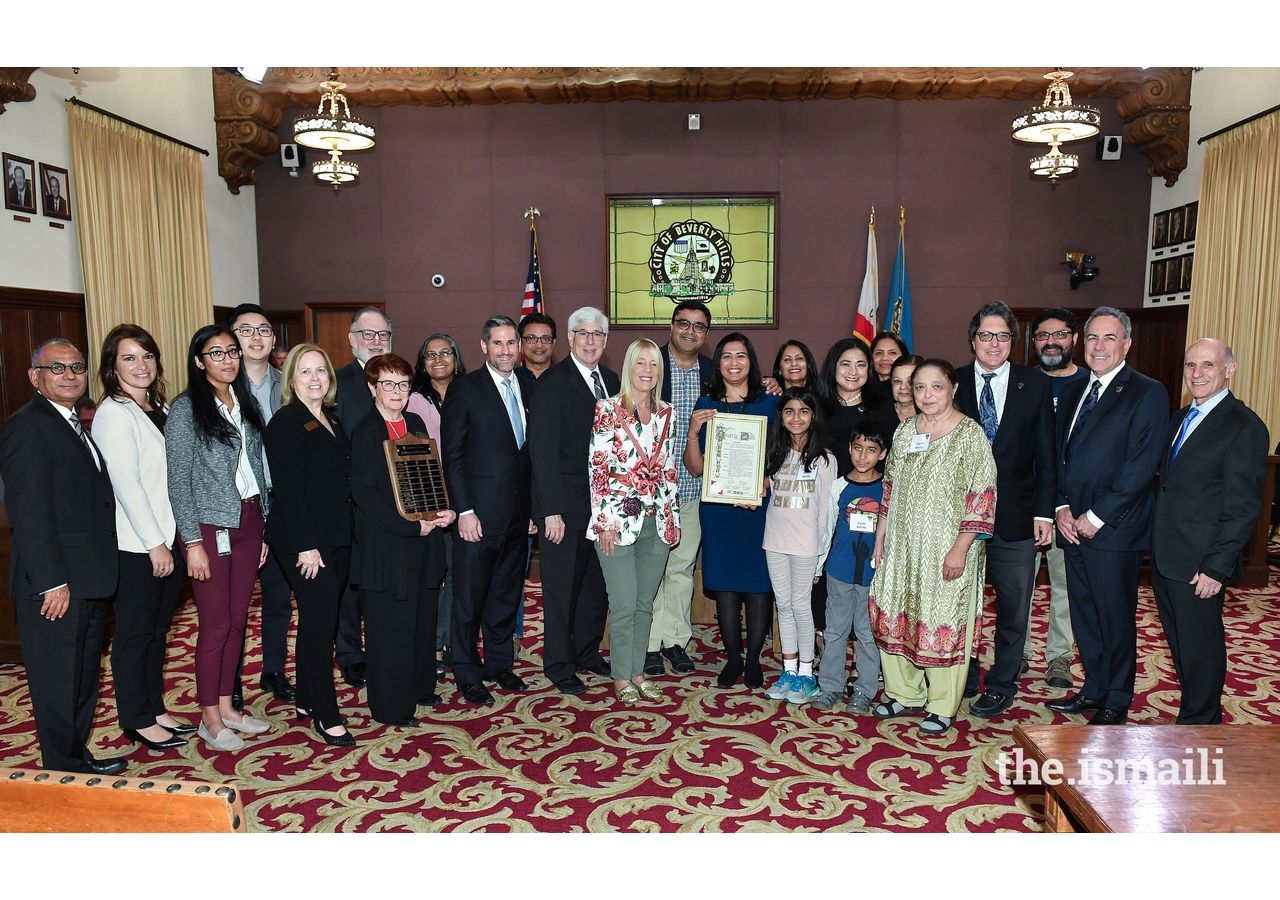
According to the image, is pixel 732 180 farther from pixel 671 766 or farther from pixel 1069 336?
pixel 671 766

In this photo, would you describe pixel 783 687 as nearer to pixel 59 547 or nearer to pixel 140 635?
pixel 140 635

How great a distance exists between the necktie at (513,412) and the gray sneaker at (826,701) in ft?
6.13

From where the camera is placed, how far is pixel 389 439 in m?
3.39

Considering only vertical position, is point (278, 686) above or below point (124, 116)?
below

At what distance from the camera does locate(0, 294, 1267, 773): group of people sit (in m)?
3.06

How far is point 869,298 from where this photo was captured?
850 centimetres

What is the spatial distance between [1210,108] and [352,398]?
28.6 feet

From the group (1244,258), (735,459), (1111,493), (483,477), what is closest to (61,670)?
(483,477)

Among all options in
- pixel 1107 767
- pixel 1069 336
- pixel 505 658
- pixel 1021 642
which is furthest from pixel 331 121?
pixel 1107 767

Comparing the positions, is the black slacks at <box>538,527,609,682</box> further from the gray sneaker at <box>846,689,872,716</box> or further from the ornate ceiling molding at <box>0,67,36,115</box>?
the ornate ceiling molding at <box>0,67,36,115</box>

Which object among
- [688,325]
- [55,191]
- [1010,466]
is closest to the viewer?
[1010,466]

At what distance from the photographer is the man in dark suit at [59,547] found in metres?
2.77

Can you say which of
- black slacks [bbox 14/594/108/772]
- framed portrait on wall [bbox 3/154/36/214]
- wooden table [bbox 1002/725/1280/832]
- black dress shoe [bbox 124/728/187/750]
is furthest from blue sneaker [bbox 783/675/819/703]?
framed portrait on wall [bbox 3/154/36/214]
